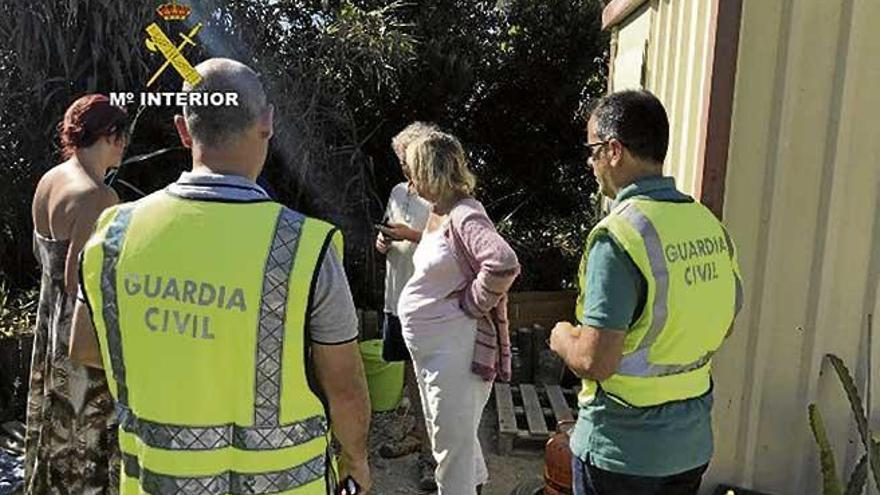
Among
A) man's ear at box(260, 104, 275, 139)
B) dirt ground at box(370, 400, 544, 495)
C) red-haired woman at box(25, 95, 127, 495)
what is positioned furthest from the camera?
dirt ground at box(370, 400, 544, 495)

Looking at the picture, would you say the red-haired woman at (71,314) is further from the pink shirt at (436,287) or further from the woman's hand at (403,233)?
the woman's hand at (403,233)

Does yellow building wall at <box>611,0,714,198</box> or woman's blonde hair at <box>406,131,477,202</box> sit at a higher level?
yellow building wall at <box>611,0,714,198</box>

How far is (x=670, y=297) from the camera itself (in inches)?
79.1

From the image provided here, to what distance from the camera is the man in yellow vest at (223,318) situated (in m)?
1.62

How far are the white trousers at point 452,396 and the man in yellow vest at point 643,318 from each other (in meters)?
0.98

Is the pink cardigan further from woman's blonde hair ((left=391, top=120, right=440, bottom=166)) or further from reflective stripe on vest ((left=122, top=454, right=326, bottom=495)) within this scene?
reflective stripe on vest ((left=122, top=454, right=326, bottom=495))

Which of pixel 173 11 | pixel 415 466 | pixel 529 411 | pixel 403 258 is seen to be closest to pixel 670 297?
pixel 403 258

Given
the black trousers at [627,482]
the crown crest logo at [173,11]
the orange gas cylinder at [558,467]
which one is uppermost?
the crown crest logo at [173,11]

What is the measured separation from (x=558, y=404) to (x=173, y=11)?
12.4 ft

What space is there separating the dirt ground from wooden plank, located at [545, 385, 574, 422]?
1.20 feet

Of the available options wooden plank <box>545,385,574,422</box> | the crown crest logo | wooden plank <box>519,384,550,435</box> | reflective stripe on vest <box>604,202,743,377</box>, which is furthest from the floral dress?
the crown crest logo

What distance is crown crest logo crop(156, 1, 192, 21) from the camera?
5582mm

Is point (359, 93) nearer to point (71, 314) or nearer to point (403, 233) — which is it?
point (403, 233)

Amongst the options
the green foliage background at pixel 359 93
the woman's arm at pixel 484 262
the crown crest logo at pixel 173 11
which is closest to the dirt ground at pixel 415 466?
the woman's arm at pixel 484 262
